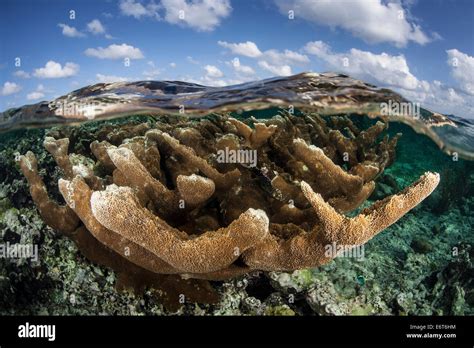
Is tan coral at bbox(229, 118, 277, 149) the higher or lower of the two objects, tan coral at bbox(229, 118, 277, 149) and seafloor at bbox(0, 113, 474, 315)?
the higher

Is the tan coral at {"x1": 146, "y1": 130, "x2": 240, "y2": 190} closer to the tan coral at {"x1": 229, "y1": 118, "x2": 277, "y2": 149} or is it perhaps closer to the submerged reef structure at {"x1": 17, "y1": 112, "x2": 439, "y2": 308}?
the submerged reef structure at {"x1": 17, "y1": 112, "x2": 439, "y2": 308}

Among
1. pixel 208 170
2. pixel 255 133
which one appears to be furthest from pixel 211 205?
pixel 255 133

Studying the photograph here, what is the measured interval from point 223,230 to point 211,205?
53.5 inches

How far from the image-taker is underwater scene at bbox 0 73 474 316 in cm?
326

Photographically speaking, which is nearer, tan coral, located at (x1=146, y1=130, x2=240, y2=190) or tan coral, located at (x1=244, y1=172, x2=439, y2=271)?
tan coral, located at (x1=244, y1=172, x2=439, y2=271)

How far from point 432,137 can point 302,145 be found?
10.3 metres

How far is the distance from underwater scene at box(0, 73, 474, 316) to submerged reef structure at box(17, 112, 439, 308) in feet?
0.05

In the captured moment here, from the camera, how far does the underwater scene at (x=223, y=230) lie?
3.26m

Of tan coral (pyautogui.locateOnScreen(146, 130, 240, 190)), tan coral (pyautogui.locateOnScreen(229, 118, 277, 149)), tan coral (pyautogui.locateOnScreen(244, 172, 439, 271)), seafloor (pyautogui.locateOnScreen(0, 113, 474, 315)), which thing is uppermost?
tan coral (pyautogui.locateOnScreen(229, 118, 277, 149))

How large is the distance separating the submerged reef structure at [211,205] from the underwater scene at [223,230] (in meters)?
0.02

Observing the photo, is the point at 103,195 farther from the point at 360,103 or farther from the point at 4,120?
the point at 4,120

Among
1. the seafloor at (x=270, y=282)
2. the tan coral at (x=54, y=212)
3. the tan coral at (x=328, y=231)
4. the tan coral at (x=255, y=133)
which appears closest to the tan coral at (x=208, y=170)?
the tan coral at (x=255, y=133)

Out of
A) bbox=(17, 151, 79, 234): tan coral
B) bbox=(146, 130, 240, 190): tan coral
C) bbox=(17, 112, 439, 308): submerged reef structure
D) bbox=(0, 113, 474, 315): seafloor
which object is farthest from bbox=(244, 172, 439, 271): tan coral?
bbox=(17, 151, 79, 234): tan coral

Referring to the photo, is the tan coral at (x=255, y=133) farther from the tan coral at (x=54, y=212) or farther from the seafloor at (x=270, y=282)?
the tan coral at (x=54, y=212)
